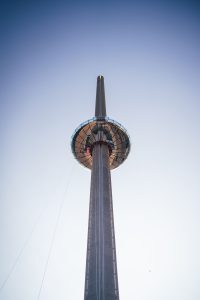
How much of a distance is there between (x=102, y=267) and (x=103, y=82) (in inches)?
1215

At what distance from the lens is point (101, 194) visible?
20391 mm

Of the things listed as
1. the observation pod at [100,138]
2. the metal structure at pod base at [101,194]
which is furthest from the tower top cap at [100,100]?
the observation pod at [100,138]

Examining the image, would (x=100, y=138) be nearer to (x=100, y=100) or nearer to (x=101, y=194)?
(x=101, y=194)

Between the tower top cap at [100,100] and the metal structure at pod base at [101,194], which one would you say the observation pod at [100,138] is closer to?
the metal structure at pod base at [101,194]

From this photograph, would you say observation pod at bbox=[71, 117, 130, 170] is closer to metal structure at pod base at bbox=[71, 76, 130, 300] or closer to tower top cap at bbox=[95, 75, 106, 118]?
metal structure at pod base at bbox=[71, 76, 130, 300]

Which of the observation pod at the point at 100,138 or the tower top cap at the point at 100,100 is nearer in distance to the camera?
the observation pod at the point at 100,138

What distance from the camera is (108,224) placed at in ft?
60.5

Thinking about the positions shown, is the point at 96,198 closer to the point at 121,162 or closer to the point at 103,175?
the point at 103,175

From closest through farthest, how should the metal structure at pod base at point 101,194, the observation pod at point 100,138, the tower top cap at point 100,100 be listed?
the metal structure at pod base at point 101,194 → the observation pod at point 100,138 → the tower top cap at point 100,100

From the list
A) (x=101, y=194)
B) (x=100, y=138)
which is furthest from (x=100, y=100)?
(x=101, y=194)

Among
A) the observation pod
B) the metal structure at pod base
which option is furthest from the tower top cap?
the observation pod

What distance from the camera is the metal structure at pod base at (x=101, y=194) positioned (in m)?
15.2

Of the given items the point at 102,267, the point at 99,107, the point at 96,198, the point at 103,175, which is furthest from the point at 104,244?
the point at 99,107

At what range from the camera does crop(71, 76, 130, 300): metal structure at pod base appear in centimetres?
1524
